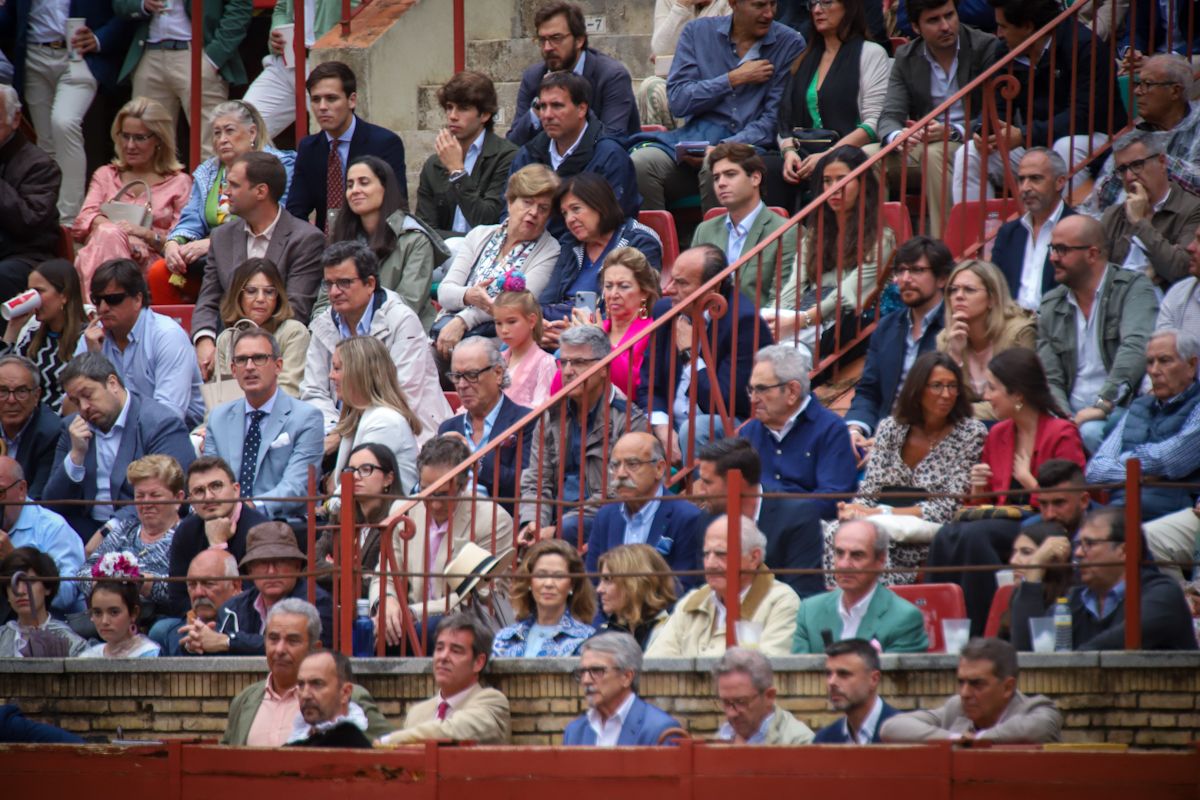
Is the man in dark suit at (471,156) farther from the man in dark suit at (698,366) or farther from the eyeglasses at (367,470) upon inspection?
the eyeglasses at (367,470)

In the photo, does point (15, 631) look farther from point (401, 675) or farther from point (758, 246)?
point (758, 246)

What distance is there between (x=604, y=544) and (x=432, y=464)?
99 cm

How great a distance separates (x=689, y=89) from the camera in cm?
1314

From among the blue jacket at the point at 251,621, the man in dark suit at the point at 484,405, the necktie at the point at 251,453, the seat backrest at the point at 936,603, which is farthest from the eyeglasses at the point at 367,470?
the seat backrest at the point at 936,603

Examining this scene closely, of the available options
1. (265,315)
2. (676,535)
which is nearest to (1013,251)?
(676,535)

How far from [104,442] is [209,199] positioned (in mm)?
2657

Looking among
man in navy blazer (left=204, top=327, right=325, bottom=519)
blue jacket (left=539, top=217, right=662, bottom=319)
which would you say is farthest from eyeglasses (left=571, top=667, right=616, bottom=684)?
blue jacket (left=539, top=217, right=662, bottom=319)

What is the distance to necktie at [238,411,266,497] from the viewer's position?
11000mm

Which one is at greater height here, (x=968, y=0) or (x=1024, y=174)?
(x=968, y=0)

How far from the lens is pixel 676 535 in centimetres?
952

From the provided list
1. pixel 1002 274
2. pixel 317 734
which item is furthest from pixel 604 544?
pixel 1002 274

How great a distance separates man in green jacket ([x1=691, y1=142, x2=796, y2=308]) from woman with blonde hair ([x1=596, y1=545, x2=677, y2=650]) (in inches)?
106

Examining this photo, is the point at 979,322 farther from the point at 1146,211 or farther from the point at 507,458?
the point at 507,458

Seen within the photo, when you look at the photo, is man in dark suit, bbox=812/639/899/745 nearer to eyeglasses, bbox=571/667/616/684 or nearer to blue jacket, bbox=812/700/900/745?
blue jacket, bbox=812/700/900/745
